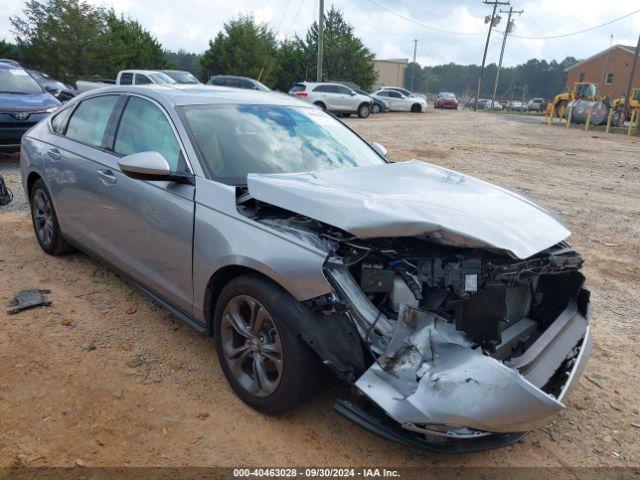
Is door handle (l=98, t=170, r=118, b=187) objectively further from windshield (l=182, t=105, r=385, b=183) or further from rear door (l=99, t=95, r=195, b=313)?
windshield (l=182, t=105, r=385, b=183)

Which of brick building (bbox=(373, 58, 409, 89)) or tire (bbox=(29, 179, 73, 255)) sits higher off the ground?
brick building (bbox=(373, 58, 409, 89))

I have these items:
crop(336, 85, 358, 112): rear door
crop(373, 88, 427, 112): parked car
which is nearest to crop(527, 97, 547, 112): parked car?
crop(373, 88, 427, 112): parked car

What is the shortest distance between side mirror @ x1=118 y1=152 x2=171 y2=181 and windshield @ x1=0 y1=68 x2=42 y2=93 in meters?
8.47

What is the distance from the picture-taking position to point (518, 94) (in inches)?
4156

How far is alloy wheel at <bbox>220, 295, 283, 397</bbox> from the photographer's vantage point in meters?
2.69

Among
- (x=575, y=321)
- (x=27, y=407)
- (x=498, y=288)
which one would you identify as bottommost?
(x=27, y=407)

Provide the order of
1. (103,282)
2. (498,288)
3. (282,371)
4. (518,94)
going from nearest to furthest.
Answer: (498,288)
(282,371)
(103,282)
(518,94)

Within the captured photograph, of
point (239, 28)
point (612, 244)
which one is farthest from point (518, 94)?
point (612, 244)

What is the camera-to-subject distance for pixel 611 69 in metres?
60.6

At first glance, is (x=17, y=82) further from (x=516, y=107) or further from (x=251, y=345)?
(x=516, y=107)

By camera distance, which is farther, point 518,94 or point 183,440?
point 518,94

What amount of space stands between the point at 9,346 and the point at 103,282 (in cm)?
111

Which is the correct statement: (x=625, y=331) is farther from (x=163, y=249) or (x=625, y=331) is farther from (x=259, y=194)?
(x=163, y=249)

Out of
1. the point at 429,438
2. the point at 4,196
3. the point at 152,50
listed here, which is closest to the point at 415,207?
the point at 429,438
